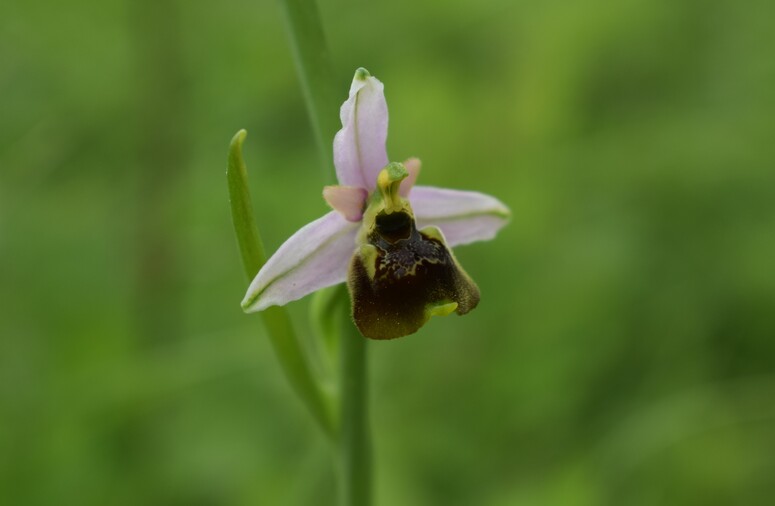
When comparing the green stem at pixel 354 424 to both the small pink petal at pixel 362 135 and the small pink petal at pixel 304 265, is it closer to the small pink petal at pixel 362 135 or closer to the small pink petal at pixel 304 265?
the small pink petal at pixel 304 265

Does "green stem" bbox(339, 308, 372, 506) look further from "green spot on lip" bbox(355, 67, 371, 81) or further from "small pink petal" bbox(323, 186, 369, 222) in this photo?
"green spot on lip" bbox(355, 67, 371, 81)

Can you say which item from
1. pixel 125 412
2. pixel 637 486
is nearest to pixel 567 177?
pixel 637 486

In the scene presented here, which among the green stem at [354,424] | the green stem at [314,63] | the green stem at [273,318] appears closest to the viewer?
the green stem at [273,318]

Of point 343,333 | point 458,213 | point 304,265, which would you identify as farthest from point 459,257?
point 304,265

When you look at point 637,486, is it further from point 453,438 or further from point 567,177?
point 567,177

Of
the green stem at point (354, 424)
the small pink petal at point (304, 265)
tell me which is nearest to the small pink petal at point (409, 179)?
the small pink petal at point (304, 265)

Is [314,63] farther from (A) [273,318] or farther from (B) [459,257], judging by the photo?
(B) [459,257]

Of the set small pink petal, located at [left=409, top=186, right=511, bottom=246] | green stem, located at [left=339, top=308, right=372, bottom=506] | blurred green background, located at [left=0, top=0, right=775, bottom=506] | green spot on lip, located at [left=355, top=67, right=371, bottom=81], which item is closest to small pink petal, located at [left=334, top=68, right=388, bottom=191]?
green spot on lip, located at [left=355, top=67, right=371, bottom=81]
